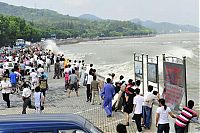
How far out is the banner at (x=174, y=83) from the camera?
468 inches

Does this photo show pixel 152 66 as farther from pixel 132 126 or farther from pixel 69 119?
pixel 69 119

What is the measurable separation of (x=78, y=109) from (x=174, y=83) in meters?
4.79

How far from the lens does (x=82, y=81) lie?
73.4ft

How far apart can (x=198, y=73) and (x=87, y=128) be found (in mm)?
35405

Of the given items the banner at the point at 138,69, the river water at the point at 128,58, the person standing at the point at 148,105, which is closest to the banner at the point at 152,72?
the banner at the point at 138,69

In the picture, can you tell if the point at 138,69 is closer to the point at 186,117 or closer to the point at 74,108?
the point at 74,108

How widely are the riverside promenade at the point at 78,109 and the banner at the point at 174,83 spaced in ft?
2.54

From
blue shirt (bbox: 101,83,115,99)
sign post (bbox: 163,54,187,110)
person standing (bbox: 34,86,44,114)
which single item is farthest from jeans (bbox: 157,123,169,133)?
person standing (bbox: 34,86,44,114)

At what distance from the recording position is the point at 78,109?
15641 mm

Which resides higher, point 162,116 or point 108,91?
point 108,91

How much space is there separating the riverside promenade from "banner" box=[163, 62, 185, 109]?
0.77m

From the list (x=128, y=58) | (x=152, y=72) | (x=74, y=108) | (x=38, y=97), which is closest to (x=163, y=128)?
(x=152, y=72)

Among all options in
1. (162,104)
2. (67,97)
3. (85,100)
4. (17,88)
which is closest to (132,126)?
(162,104)

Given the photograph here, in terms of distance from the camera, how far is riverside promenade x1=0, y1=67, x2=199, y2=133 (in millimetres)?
12352
